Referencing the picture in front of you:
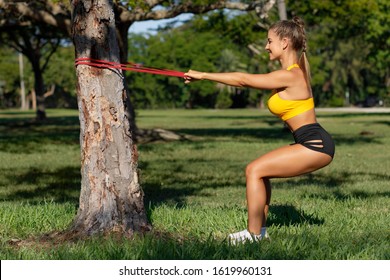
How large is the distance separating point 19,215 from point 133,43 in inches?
3889

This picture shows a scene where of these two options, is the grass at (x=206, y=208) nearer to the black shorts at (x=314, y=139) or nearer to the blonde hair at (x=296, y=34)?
the black shorts at (x=314, y=139)

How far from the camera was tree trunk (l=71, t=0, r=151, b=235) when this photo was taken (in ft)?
20.5

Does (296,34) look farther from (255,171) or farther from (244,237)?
(244,237)

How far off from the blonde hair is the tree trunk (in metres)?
1.52

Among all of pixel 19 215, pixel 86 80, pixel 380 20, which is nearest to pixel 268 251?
pixel 86 80

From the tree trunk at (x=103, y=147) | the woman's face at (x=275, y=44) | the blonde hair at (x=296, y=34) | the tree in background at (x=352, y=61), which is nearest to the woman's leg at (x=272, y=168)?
the blonde hair at (x=296, y=34)

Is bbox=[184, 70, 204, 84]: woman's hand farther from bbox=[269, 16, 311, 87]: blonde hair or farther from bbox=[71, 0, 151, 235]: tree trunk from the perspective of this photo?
bbox=[71, 0, 151, 235]: tree trunk

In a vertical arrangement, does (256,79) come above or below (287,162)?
above

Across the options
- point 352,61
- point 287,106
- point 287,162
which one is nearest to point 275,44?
point 287,106

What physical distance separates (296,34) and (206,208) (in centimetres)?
280

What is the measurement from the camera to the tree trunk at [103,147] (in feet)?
20.5

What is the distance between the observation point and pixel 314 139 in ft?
18.7

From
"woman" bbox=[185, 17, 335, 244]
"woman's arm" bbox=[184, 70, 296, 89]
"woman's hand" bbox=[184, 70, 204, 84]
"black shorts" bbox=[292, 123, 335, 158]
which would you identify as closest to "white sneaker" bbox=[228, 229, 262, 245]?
"woman" bbox=[185, 17, 335, 244]
